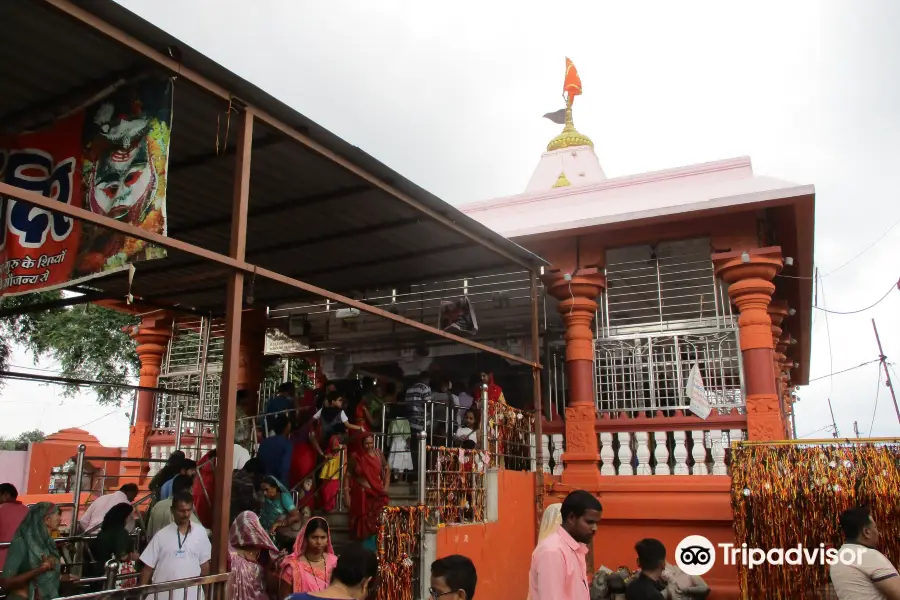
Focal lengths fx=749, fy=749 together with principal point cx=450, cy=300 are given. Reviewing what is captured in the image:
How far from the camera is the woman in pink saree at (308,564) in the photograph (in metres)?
4.68

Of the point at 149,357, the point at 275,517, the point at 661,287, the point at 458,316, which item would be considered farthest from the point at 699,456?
the point at 149,357

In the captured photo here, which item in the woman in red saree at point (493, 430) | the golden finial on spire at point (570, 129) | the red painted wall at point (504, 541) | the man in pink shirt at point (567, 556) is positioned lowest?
the red painted wall at point (504, 541)

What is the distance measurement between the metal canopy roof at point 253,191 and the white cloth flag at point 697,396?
2.23 m

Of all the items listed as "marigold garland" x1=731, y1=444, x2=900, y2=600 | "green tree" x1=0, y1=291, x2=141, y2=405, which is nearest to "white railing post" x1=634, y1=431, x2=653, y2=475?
"marigold garland" x1=731, y1=444, x2=900, y2=600

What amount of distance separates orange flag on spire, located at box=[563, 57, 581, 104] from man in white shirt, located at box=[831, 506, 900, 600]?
12704 millimetres

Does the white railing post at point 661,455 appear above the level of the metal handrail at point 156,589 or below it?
above

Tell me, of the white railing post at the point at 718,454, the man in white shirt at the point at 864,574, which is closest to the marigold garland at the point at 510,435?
the white railing post at the point at 718,454

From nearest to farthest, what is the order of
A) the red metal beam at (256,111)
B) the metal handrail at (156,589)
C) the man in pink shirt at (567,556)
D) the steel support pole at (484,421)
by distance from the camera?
the man in pink shirt at (567,556)
the metal handrail at (156,589)
the red metal beam at (256,111)
the steel support pole at (484,421)

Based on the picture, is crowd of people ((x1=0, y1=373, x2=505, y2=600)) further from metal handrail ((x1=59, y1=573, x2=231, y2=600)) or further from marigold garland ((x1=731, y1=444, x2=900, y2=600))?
marigold garland ((x1=731, y1=444, x2=900, y2=600))

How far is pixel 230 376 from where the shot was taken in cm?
471

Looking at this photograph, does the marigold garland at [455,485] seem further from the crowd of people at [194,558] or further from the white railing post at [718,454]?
the white railing post at [718,454]

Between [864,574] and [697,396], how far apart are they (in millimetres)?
4481

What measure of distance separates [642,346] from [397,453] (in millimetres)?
3394

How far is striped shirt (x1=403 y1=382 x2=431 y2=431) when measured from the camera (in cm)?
864
